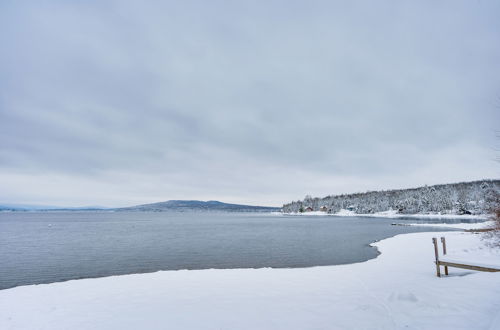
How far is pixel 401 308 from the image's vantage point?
9.41 meters

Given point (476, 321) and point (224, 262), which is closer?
point (476, 321)

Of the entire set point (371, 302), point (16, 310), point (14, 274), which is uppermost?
point (371, 302)

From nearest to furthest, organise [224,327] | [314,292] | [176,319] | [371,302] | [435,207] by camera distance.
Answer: [224,327] → [176,319] → [371,302] → [314,292] → [435,207]

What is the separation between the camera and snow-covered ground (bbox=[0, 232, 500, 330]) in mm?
8500

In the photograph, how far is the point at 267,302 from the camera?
35.7ft

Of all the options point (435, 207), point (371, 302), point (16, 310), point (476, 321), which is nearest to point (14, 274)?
point (16, 310)

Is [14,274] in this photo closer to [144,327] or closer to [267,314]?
[144,327]

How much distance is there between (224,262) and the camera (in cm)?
2520

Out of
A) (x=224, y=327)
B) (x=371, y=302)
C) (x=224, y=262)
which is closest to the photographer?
(x=224, y=327)

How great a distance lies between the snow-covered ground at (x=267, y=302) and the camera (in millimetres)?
8500

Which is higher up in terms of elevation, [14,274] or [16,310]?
[16,310]

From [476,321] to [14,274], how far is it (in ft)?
100

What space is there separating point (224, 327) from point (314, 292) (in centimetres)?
530

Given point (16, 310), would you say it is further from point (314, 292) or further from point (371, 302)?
point (371, 302)
